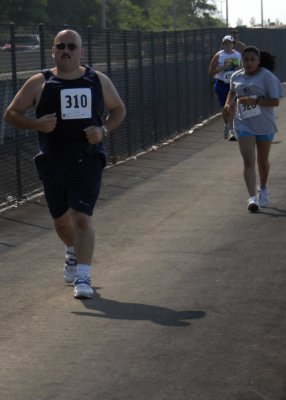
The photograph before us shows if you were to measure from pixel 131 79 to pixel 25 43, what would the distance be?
544 centimetres

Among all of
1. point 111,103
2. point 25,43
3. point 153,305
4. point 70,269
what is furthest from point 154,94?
point 153,305

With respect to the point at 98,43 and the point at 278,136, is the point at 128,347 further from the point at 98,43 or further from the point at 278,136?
the point at 278,136

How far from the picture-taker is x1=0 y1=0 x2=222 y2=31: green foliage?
69375mm

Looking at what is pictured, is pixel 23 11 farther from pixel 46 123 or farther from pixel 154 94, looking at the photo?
pixel 46 123

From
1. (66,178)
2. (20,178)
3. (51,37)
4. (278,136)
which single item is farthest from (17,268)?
(278,136)

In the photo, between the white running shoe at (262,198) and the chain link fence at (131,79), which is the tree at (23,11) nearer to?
the chain link fence at (131,79)

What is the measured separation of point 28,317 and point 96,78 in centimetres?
184

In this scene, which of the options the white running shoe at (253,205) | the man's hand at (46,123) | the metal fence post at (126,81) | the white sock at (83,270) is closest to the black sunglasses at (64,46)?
the man's hand at (46,123)

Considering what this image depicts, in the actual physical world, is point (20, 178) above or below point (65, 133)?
below

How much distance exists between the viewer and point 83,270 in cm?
913

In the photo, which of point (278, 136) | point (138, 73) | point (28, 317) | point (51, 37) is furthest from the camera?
point (278, 136)

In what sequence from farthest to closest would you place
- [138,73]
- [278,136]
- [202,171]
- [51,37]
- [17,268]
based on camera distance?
[278,136] → [138,73] → [202,171] → [51,37] → [17,268]

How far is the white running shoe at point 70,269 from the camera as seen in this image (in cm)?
957

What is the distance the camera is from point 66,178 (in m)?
9.12
